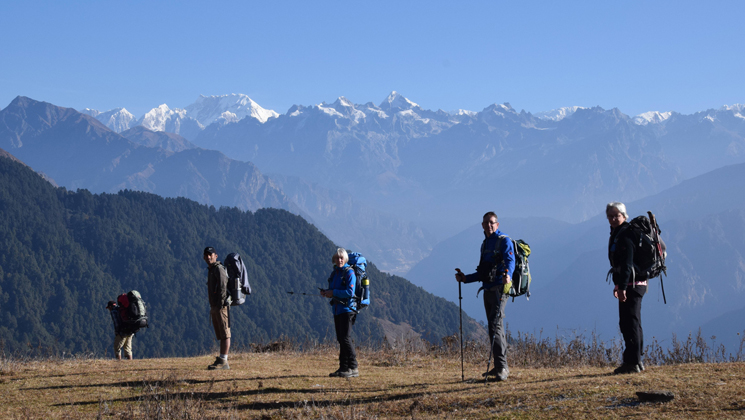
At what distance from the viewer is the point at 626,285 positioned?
27.7ft

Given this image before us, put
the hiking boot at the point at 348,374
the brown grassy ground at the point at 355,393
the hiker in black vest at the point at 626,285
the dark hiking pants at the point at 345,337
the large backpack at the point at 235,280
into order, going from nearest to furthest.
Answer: the brown grassy ground at the point at 355,393
the hiker in black vest at the point at 626,285
the dark hiking pants at the point at 345,337
the hiking boot at the point at 348,374
the large backpack at the point at 235,280

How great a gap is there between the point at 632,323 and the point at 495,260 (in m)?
2.19

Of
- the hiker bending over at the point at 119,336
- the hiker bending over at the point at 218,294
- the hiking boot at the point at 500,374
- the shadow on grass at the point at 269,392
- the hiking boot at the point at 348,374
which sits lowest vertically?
the shadow on grass at the point at 269,392

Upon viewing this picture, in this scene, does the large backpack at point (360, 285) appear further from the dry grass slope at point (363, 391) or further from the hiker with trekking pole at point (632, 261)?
the hiker with trekking pole at point (632, 261)

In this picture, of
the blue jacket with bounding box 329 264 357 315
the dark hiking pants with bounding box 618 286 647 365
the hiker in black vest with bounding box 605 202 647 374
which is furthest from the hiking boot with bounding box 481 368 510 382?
the blue jacket with bounding box 329 264 357 315

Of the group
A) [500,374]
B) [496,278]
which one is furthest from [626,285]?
[500,374]

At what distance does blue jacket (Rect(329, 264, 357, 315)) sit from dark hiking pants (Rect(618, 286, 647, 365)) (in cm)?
429

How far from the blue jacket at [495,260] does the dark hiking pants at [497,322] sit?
0.20 meters

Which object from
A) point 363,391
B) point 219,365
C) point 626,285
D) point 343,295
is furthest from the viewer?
point 219,365

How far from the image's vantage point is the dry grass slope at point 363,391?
685 cm

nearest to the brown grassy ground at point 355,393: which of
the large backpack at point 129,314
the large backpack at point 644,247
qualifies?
the large backpack at point 644,247

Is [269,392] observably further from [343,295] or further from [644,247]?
[644,247]

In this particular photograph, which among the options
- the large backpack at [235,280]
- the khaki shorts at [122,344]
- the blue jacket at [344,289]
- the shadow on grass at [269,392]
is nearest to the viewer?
the shadow on grass at [269,392]

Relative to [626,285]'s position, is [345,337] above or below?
below
